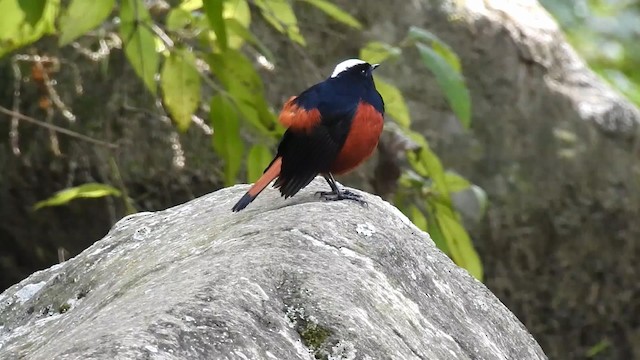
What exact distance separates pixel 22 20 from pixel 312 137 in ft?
3.27

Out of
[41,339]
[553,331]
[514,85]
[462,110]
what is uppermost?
[41,339]

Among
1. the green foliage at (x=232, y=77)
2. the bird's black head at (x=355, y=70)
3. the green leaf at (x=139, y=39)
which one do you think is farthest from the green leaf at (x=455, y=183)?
the green leaf at (x=139, y=39)

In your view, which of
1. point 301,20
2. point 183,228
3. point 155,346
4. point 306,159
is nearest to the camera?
point 155,346

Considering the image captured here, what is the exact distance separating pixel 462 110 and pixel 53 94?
1759 millimetres

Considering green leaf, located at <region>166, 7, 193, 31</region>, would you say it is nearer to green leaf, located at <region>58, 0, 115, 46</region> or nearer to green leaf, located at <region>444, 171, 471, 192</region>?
green leaf, located at <region>58, 0, 115, 46</region>

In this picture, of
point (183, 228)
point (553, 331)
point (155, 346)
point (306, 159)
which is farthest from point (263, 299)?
point (553, 331)

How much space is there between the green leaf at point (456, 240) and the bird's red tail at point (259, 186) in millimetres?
1013

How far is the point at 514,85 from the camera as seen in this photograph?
5.46m

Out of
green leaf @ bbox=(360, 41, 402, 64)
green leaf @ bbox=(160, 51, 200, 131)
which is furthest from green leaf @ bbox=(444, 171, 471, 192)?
green leaf @ bbox=(160, 51, 200, 131)

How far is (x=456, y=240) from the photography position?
3.77m

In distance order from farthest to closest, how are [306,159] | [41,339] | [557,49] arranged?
[557,49]
[306,159]
[41,339]

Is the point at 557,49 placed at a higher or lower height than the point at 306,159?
lower

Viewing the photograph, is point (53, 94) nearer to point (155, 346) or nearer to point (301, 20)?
point (301, 20)

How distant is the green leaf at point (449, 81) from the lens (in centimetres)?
358
